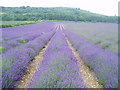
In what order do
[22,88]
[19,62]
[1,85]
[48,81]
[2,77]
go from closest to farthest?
[48,81] < [1,85] < [2,77] < [22,88] < [19,62]

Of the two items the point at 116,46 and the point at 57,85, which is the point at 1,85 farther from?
the point at 116,46

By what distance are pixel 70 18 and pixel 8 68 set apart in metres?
62.3

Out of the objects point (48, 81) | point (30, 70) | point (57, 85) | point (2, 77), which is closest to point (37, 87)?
point (48, 81)

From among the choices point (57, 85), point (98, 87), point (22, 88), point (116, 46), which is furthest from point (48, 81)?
point (98, 87)

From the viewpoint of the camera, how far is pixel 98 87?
3.24 meters

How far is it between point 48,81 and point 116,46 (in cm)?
148

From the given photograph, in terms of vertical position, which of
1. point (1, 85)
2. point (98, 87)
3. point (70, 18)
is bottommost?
point (98, 87)

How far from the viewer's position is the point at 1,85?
2578 millimetres

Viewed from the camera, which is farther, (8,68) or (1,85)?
(8,68)

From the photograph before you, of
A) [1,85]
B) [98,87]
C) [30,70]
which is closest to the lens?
[1,85]

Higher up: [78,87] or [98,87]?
[78,87]

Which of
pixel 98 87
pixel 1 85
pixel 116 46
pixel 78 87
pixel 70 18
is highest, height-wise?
pixel 70 18

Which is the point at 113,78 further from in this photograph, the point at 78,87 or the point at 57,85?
the point at 57,85

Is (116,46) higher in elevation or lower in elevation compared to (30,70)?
higher
